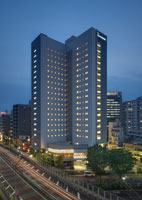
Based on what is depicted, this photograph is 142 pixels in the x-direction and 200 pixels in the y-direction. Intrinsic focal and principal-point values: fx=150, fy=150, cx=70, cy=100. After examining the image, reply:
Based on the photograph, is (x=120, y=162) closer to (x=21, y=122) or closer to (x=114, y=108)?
(x=21, y=122)

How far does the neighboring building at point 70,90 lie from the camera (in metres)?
78.8

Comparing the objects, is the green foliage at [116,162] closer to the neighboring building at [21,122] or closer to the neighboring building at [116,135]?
the neighboring building at [116,135]

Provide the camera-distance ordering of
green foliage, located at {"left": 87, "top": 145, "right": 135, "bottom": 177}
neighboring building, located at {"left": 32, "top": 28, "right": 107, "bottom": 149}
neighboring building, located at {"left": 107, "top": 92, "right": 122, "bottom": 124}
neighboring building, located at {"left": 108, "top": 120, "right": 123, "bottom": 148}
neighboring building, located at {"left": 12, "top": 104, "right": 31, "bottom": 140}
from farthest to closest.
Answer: neighboring building, located at {"left": 107, "top": 92, "right": 122, "bottom": 124}, neighboring building, located at {"left": 12, "top": 104, "right": 31, "bottom": 140}, neighboring building, located at {"left": 108, "top": 120, "right": 123, "bottom": 148}, neighboring building, located at {"left": 32, "top": 28, "right": 107, "bottom": 149}, green foliage, located at {"left": 87, "top": 145, "right": 135, "bottom": 177}

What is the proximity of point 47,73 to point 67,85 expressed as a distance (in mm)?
15060

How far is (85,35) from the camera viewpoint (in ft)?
276

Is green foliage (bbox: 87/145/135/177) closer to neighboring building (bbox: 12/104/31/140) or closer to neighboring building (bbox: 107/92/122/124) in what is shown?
neighboring building (bbox: 12/104/31/140)

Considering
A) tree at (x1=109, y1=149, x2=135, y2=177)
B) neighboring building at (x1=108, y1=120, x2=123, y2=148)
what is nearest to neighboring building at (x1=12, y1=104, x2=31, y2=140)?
neighboring building at (x1=108, y1=120, x2=123, y2=148)

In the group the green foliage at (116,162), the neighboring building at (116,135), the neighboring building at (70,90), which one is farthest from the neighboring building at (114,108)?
the green foliage at (116,162)

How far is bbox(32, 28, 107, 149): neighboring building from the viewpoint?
78750mm

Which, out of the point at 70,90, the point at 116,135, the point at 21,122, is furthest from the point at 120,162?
the point at 21,122

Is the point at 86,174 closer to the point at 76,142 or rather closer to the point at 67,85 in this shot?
the point at 76,142

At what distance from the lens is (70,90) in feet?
306

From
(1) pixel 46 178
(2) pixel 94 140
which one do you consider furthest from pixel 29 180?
(2) pixel 94 140

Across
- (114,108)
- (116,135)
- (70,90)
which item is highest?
(70,90)
